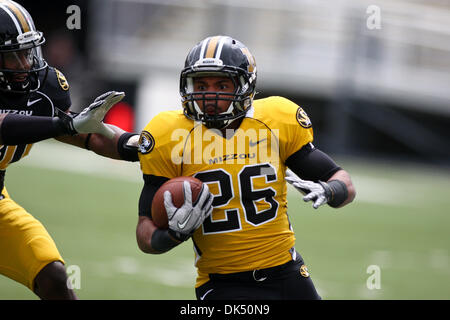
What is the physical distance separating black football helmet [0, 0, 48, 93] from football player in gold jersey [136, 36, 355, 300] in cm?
90

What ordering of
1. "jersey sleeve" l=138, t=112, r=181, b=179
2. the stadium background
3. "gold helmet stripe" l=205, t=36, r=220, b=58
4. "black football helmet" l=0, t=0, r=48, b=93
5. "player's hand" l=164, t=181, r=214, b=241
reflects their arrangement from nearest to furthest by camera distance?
"player's hand" l=164, t=181, r=214, b=241, "jersey sleeve" l=138, t=112, r=181, b=179, "gold helmet stripe" l=205, t=36, r=220, b=58, "black football helmet" l=0, t=0, r=48, b=93, the stadium background

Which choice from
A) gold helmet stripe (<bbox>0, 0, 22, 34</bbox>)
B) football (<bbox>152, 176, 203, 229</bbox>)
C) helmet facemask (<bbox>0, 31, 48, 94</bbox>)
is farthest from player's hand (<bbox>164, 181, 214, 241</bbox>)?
gold helmet stripe (<bbox>0, 0, 22, 34</bbox>)

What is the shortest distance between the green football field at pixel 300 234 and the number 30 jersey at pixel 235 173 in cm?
174

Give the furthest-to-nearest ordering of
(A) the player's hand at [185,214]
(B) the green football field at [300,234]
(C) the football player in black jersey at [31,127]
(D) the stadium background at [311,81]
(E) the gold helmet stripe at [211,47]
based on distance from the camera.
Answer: (D) the stadium background at [311,81] → (B) the green football field at [300,234] → (C) the football player in black jersey at [31,127] → (E) the gold helmet stripe at [211,47] → (A) the player's hand at [185,214]

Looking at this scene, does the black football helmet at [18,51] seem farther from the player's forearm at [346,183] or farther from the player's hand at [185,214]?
the player's forearm at [346,183]

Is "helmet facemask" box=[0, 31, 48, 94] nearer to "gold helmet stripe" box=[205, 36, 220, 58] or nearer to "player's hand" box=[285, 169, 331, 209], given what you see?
"gold helmet stripe" box=[205, 36, 220, 58]

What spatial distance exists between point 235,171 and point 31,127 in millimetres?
1072

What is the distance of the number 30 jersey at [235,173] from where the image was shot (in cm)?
376

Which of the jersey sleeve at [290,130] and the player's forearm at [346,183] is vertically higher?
the jersey sleeve at [290,130]

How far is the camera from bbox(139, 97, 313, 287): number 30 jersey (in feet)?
12.3

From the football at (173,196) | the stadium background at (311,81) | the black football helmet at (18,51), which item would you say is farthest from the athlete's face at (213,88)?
the stadium background at (311,81)

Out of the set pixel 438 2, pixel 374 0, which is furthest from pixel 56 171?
pixel 438 2

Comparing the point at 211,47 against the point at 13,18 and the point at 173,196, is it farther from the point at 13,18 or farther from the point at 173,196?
the point at 13,18

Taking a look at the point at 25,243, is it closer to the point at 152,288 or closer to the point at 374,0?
the point at 152,288
